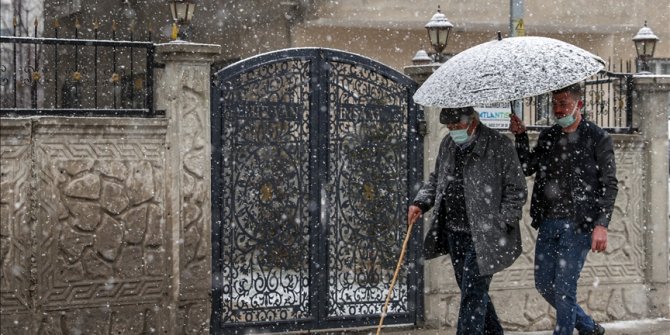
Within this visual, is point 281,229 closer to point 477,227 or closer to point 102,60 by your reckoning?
point 477,227

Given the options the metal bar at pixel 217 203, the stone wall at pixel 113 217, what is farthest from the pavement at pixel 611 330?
the stone wall at pixel 113 217

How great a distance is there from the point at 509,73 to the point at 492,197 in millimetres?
824

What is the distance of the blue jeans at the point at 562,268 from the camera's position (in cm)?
724

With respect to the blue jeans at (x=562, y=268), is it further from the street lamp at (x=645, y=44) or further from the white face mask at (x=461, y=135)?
the street lamp at (x=645, y=44)

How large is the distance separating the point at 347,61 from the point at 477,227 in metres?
2.69

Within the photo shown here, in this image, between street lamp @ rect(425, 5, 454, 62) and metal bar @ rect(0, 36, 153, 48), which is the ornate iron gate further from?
street lamp @ rect(425, 5, 454, 62)

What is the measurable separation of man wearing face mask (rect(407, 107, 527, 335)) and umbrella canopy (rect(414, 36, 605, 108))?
28cm

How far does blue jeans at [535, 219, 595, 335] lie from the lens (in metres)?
7.24

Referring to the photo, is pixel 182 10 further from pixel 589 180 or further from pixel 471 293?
pixel 589 180

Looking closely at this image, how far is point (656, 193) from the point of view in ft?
34.4

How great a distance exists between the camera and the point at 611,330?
32.5 feet

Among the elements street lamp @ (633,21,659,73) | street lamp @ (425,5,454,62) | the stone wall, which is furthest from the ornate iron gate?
street lamp @ (633,21,659,73)

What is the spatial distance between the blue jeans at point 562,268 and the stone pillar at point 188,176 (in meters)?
2.77

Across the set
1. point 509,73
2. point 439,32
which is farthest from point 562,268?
point 439,32
